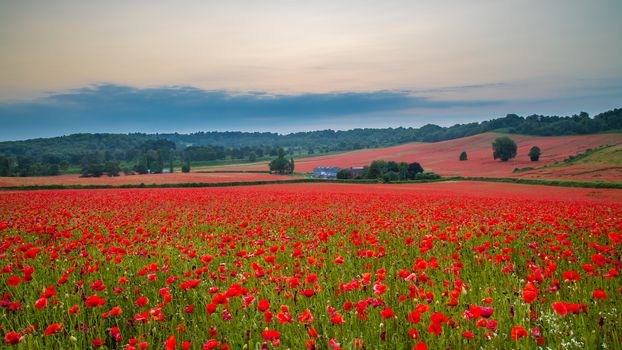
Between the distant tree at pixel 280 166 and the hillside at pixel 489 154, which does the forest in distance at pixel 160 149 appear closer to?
the hillside at pixel 489 154

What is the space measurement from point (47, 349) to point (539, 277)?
502cm

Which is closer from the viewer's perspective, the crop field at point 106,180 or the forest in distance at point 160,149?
the crop field at point 106,180

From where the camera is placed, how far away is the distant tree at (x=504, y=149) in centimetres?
9500

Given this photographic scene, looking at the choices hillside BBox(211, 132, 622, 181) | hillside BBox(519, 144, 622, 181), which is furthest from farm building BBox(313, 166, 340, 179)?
hillside BBox(519, 144, 622, 181)

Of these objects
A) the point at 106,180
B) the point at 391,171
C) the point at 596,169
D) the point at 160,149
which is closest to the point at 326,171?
the point at 391,171

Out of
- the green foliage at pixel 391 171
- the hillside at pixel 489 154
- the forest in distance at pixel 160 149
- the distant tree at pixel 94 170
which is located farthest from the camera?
the forest in distance at pixel 160 149

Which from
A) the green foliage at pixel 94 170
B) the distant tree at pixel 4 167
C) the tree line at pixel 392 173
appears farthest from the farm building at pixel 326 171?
the distant tree at pixel 4 167

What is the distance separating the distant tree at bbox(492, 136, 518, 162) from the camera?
95000 millimetres

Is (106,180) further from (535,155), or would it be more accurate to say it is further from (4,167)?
(535,155)

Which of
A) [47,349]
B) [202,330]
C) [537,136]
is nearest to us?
[47,349]

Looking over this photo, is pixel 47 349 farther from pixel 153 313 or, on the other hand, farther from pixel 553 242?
pixel 553 242

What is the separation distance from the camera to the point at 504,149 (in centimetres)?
9506

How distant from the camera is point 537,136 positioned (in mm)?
125375

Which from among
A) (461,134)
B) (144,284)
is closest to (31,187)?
(144,284)
